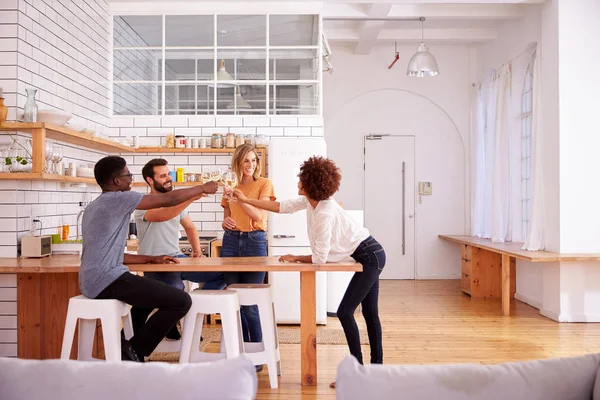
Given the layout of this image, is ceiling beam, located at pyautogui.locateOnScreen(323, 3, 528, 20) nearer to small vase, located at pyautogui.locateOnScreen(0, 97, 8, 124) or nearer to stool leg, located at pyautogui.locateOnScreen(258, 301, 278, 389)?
small vase, located at pyautogui.locateOnScreen(0, 97, 8, 124)

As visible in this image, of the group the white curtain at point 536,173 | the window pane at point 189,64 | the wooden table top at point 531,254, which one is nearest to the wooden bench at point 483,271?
the wooden table top at point 531,254

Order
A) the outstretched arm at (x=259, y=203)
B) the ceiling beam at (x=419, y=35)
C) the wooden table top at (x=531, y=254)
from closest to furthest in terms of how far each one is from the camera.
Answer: the outstretched arm at (x=259, y=203) < the wooden table top at (x=531, y=254) < the ceiling beam at (x=419, y=35)

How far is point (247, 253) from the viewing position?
4445mm

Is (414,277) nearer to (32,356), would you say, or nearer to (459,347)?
(459,347)

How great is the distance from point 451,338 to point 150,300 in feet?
9.62

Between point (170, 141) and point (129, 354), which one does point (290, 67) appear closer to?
point (170, 141)

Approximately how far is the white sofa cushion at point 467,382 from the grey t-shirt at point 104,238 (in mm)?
2095

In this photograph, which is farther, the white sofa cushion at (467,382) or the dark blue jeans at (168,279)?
the dark blue jeans at (168,279)

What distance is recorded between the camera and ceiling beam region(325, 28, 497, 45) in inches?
334

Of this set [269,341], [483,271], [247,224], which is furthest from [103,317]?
[483,271]

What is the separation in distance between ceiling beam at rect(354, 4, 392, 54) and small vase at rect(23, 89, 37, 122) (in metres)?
4.00

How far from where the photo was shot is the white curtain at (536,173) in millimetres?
6453

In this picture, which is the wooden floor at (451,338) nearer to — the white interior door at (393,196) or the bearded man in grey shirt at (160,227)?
the bearded man in grey shirt at (160,227)

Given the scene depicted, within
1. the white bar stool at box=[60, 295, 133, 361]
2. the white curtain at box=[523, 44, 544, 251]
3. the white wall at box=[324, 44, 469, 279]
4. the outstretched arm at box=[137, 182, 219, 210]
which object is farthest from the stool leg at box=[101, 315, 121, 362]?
→ the white wall at box=[324, 44, 469, 279]
